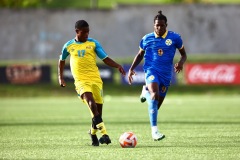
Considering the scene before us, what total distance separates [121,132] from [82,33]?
Result: 377cm

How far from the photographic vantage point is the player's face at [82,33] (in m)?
13.5

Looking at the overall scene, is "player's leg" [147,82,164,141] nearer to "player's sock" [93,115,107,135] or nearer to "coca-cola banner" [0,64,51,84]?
"player's sock" [93,115,107,135]

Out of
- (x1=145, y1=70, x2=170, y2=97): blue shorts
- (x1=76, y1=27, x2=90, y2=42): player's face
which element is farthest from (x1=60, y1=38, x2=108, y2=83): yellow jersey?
(x1=145, y1=70, x2=170, y2=97): blue shorts

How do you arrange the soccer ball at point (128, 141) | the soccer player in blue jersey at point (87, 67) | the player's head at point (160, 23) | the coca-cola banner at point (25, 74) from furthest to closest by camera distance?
1. the coca-cola banner at point (25, 74)
2. the player's head at point (160, 23)
3. the soccer player in blue jersey at point (87, 67)
4. the soccer ball at point (128, 141)

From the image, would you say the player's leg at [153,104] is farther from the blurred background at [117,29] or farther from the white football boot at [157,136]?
the blurred background at [117,29]

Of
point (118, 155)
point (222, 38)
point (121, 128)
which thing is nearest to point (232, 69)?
point (222, 38)

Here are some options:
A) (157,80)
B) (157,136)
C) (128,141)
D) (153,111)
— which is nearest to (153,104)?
(153,111)

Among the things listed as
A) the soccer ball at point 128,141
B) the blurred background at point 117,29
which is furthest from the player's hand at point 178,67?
the blurred background at point 117,29

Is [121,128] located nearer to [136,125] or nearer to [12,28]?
[136,125]

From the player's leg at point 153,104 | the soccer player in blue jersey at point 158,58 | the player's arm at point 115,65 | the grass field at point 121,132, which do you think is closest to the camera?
the grass field at point 121,132

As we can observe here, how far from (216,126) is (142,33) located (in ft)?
99.9

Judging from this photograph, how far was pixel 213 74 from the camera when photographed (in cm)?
3697

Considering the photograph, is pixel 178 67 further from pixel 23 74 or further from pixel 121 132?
pixel 23 74

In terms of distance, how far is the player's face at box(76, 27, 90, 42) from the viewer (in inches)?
533
